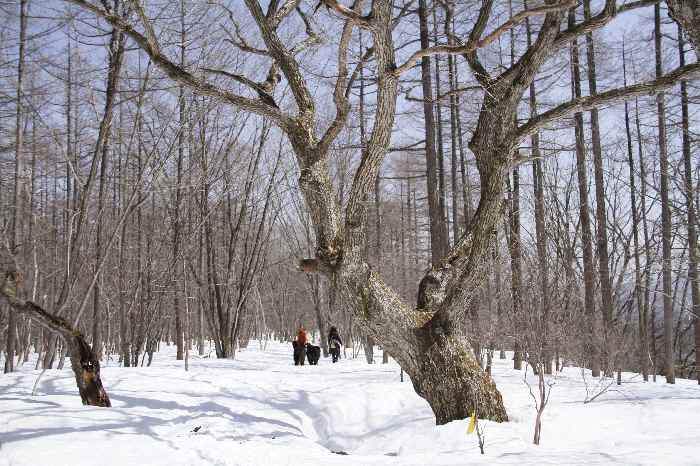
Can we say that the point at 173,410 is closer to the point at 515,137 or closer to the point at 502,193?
the point at 502,193

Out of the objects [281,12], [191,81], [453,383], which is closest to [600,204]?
[453,383]

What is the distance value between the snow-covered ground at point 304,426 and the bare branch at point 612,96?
11.0 ft

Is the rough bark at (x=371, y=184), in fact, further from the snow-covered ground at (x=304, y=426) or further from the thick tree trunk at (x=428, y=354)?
the snow-covered ground at (x=304, y=426)

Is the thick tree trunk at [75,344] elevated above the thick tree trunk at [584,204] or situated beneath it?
situated beneath

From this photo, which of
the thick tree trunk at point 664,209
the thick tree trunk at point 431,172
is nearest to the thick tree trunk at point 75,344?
the thick tree trunk at point 431,172

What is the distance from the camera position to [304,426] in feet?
22.8

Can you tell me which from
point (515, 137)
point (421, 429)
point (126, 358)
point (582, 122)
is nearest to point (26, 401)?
point (421, 429)

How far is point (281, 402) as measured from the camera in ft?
26.0

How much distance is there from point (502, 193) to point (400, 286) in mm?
10461

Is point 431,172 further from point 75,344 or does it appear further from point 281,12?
point 75,344

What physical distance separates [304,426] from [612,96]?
18.3 feet

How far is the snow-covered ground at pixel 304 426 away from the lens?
4.11 m

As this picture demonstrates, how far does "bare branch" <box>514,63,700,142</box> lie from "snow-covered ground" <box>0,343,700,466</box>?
3342 mm

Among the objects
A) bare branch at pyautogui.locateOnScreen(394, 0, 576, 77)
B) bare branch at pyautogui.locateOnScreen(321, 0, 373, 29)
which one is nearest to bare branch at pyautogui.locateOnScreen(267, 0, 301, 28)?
bare branch at pyautogui.locateOnScreen(321, 0, 373, 29)
